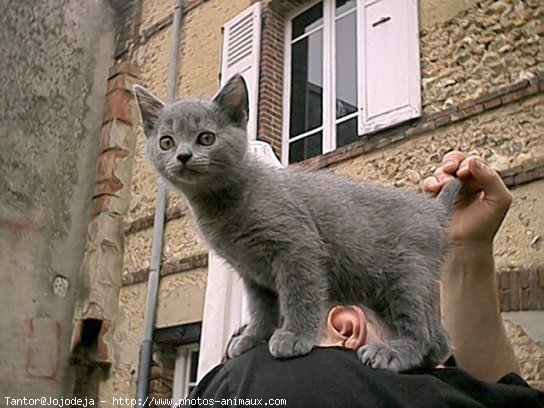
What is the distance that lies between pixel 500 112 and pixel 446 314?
217 centimetres

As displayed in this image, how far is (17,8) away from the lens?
623 cm

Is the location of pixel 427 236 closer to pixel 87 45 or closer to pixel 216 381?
pixel 216 381

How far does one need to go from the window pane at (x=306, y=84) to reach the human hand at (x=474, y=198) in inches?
122

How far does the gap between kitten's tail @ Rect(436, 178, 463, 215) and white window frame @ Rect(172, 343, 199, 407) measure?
3932mm

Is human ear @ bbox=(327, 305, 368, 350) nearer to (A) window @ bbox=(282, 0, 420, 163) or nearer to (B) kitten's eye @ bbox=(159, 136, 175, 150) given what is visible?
(B) kitten's eye @ bbox=(159, 136, 175, 150)

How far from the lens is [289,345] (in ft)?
4.42

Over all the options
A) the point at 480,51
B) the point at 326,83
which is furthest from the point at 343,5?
the point at 480,51

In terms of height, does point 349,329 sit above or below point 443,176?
below

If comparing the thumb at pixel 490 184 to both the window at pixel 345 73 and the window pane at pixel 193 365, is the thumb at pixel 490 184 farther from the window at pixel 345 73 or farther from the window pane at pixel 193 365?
the window pane at pixel 193 365

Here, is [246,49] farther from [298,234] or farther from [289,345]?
[289,345]

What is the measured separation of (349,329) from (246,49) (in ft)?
12.4

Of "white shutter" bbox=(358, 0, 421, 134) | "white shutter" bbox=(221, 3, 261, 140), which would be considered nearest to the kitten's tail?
"white shutter" bbox=(358, 0, 421, 134)

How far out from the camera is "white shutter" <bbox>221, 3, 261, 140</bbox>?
506cm

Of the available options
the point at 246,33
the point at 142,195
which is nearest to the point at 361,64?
the point at 246,33
